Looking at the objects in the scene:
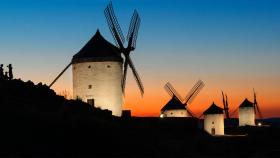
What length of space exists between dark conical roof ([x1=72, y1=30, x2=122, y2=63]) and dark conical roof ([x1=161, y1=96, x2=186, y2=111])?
2429 cm

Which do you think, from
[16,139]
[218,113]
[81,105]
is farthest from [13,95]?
[218,113]

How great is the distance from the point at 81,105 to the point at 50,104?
2607 millimetres

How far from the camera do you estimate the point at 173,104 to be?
206 ft

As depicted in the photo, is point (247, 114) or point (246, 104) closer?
point (247, 114)

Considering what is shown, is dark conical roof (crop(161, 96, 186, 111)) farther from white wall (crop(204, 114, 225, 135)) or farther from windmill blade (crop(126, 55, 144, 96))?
windmill blade (crop(126, 55, 144, 96))

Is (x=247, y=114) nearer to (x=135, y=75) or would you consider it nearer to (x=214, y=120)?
(x=214, y=120)

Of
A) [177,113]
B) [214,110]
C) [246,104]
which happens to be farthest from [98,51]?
[246,104]

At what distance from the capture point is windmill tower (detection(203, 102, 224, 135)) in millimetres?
61094

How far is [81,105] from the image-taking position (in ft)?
102

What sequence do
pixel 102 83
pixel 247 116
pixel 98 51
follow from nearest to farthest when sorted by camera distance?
1. pixel 102 83
2. pixel 98 51
3. pixel 247 116

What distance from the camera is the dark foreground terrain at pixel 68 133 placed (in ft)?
70.1

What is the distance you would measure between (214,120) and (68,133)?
1643 inches

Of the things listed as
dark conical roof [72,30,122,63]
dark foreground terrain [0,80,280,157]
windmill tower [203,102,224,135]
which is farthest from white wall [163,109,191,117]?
dark foreground terrain [0,80,280,157]

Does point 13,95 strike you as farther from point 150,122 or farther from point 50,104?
point 150,122
